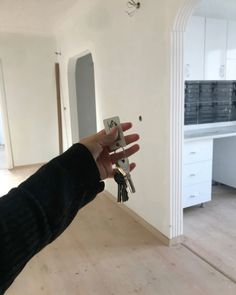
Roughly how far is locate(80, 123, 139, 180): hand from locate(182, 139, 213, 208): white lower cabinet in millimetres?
1941

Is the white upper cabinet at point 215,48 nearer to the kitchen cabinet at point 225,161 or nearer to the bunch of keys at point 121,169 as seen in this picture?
the kitchen cabinet at point 225,161

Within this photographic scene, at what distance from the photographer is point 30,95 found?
4828mm

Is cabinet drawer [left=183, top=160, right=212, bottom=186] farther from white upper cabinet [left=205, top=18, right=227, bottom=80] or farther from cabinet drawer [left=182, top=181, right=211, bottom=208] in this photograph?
white upper cabinet [left=205, top=18, right=227, bottom=80]

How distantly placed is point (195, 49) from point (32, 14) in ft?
7.80

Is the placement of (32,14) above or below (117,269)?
above

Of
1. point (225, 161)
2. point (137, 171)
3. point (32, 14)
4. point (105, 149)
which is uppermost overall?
point (32, 14)

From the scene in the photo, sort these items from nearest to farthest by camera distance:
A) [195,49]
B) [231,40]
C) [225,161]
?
1. [195,49]
2. [231,40]
3. [225,161]

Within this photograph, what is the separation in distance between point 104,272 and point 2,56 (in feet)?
13.3

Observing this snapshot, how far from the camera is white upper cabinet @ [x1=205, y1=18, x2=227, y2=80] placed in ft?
10.1

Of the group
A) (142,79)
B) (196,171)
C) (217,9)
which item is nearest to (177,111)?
(142,79)

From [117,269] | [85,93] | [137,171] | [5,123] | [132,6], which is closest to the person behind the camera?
[117,269]

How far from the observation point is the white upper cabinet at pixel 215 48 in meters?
3.07

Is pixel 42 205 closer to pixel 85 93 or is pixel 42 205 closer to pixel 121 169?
pixel 121 169

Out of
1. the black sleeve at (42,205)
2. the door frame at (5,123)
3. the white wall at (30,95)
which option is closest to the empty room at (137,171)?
the black sleeve at (42,205)
